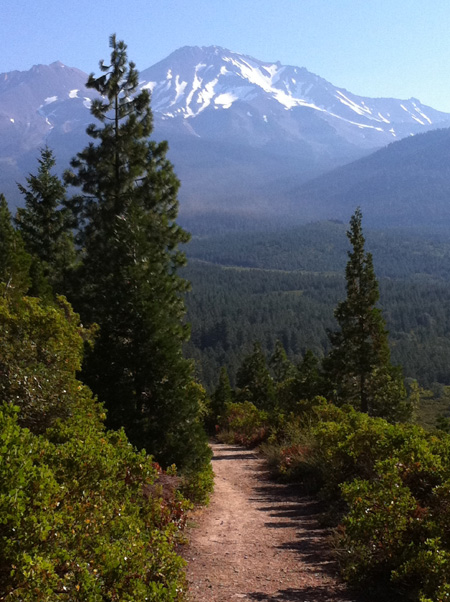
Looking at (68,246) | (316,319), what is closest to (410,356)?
(316,319)

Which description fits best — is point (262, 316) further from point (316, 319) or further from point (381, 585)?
point (381, 585)

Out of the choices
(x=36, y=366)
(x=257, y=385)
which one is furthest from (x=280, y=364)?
(x=36, y=366)

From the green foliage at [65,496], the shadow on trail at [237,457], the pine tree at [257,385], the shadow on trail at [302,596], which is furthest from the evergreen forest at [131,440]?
the pine tree at [257,385]

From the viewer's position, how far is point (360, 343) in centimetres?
2559

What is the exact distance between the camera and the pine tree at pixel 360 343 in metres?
25.5

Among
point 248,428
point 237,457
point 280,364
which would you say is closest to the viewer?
point 237,457

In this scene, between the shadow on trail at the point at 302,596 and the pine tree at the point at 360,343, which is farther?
the pine tree at the point at 360,343

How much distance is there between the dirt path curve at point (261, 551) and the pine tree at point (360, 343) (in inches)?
569

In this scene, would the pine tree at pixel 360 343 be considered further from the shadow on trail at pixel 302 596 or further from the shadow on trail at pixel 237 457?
the shadow on trail at pixel 302 596

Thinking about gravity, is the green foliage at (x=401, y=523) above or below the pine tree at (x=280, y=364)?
above

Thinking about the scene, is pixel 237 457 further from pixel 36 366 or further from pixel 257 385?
pixel 257 385

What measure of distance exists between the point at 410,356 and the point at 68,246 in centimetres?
13361

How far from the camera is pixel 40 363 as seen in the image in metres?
8.16

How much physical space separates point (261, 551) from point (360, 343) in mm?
19081
